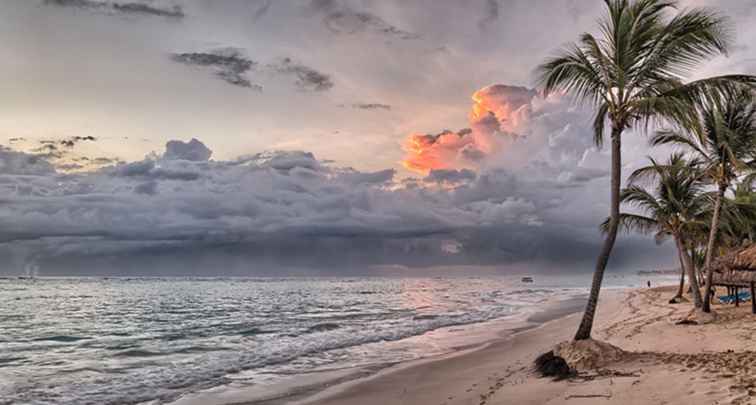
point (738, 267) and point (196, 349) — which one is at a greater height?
point (738, 267)

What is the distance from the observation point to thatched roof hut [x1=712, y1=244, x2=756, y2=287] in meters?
22.3

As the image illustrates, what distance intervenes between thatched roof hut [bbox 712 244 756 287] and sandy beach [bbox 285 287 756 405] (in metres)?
3.53

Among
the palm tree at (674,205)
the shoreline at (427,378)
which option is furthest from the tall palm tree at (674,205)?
the shoreline at (427,378)

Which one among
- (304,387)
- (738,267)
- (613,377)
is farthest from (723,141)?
(304,387)

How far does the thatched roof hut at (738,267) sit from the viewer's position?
2227 centimetres

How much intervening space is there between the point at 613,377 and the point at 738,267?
719 inches

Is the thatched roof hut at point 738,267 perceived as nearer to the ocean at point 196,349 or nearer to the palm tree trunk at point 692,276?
the palm tree trunk at point 692,276

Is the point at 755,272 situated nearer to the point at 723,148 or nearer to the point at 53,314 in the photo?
the point at 723,148

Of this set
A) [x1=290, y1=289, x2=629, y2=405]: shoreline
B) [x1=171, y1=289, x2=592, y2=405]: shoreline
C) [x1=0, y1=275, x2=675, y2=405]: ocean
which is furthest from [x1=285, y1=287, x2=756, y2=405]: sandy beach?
[x1=0, y1=275, x2=675, y2=405]: ocean

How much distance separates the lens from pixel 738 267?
915 inches

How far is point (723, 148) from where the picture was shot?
63.2ft

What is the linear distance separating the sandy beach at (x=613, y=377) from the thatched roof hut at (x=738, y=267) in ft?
11.6

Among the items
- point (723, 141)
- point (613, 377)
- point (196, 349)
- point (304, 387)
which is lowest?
point (196, 349)

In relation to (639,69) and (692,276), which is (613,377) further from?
(692,276)
